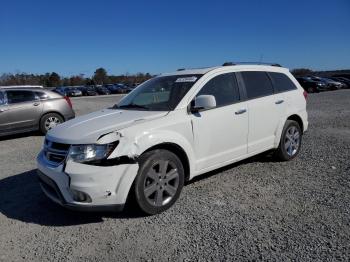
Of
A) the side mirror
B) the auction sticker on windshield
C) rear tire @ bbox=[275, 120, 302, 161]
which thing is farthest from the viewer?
rear tire @ bbox=[275, 120, 302, 161]

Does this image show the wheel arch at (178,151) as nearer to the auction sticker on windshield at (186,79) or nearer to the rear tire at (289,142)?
the auction sticker on windshield at (186,79)

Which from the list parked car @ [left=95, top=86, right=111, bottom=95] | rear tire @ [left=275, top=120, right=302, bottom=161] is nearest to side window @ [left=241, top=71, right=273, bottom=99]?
rear tire @ [left=275, top=120, right=302, bottom=161]

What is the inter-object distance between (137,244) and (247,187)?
2.06m

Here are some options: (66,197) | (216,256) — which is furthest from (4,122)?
(216,256)

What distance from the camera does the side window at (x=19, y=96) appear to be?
1025 cm

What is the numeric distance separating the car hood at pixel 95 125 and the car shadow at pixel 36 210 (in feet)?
3.13

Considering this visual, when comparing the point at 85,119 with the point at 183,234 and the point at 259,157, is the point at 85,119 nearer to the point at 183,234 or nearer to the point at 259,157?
the point at 183,234

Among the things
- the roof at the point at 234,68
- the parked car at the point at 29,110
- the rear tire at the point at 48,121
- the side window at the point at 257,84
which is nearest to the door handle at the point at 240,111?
the side window at the point at 257,84

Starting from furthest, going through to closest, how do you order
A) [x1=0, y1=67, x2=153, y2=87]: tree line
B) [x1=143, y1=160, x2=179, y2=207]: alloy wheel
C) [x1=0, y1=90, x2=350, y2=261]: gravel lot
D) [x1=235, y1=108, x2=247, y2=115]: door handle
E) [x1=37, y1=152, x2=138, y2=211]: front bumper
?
[x1=0, y1=67, x2=153, y2=87]: tree line < [x1=235, y1=108, x2=247, y2=115]: door handle < [x1=143, y1=160, x2=179, y2=207]: alloy wheel < [x1=37, y1=152, x2=138, y2=211]: front bumper < [x1=0, y1=90, x2=350, y2=261]: gravel lot

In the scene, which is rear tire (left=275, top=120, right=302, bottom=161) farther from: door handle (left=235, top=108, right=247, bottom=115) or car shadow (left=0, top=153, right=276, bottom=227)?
door handle (left=235, top=108, right=247, bottom=115)

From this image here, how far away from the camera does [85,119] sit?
15.7 feet

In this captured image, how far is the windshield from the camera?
4793mm

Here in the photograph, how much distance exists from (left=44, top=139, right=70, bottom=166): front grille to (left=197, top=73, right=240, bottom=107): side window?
6.25ft

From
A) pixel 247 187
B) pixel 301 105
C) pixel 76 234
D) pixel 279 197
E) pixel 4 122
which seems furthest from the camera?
pixel 4 122
